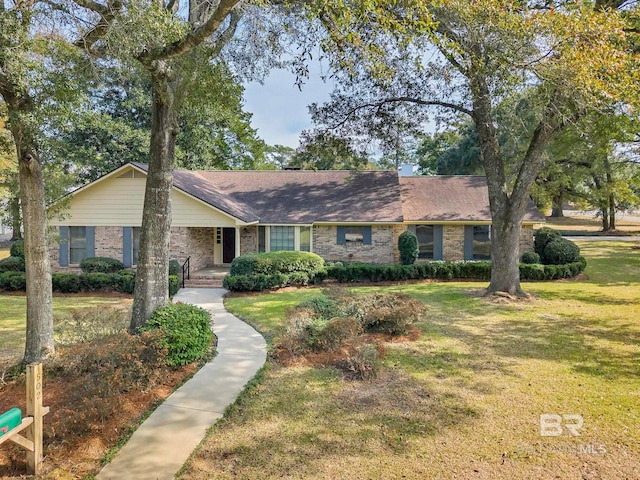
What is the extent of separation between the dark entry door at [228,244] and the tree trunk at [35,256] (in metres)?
13.7

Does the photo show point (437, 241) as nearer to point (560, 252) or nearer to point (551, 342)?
point (560, 252)

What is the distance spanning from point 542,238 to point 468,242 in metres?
3.21

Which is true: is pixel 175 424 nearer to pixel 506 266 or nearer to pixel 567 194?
pixel 506 266

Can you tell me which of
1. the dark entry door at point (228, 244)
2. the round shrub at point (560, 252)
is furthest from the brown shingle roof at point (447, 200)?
the dark entry door at point (228, 244)

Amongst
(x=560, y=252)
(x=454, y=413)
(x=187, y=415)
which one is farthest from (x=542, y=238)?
(x=187, y=415)

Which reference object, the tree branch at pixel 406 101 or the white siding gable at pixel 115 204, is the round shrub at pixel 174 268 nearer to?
the white siding gable at pixel 115 204

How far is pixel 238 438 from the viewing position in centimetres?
450

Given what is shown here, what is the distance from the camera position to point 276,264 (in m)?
14.9

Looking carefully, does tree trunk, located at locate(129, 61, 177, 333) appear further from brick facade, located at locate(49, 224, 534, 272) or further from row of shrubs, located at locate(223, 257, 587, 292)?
brick facade, located at locate(49, 224, 534, 272)

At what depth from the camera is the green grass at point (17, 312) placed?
781 centimetres

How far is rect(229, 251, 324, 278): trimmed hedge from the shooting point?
47.9ft

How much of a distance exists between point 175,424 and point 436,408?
3267mm

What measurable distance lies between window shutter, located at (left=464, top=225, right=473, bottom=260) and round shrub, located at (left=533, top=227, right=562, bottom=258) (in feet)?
9.44

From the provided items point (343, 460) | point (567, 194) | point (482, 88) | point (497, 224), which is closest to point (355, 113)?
point (482, 88)
